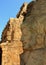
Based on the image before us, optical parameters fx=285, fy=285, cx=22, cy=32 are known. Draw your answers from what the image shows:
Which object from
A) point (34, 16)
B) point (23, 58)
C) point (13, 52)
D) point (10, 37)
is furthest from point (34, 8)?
point (10, 37)

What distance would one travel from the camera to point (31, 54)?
2.85 m

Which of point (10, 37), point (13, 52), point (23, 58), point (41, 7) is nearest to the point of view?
point (41, 7)

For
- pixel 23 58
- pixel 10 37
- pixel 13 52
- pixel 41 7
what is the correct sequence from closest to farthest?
pixel 41 7
pixel 23 58
pixel 13 52
pixel 10 37

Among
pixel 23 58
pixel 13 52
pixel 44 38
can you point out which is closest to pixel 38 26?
pixel 44 38

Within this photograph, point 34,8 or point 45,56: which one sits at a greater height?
point 34,8

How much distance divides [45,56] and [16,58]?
520 inches

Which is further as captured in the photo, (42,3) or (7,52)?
(7,52)

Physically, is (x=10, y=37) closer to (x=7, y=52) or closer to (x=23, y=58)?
(x=7, y=52)

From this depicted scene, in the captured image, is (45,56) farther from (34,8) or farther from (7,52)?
(7,52)

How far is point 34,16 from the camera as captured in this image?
2.89m

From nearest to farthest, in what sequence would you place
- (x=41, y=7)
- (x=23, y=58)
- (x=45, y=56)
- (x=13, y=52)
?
(x=45, y=56), (x=41, y=7), (x=23, y=58), (x=13, y=52)

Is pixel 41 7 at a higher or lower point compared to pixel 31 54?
higher

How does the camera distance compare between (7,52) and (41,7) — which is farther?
(7,52)

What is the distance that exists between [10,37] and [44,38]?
589 inches
